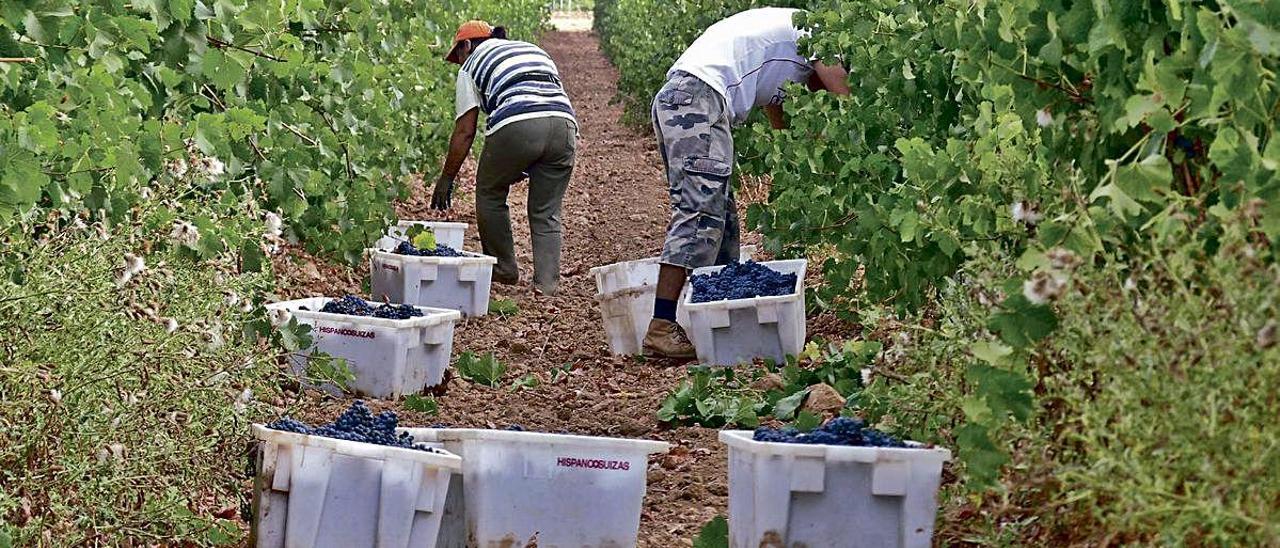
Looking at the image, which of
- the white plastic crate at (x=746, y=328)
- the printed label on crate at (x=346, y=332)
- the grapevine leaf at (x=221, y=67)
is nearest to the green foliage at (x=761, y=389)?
the white plastic crate at (x=746, y=328)

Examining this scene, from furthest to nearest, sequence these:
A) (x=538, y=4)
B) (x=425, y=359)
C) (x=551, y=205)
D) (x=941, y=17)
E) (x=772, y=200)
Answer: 1. (x=538, y=4)
2. (x=551, y=205)
3. (x=772, y=200)
4. (x=425, y=359)
5. (x=941, y=17)

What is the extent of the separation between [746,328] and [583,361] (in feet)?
3.48

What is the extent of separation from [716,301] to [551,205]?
2.83m

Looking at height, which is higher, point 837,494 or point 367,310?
point 837,494

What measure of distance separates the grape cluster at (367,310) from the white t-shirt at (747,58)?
5.05ft

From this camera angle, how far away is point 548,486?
13.0ft

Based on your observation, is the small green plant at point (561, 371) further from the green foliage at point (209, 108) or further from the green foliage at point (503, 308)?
the green foliage at point (503, 308)

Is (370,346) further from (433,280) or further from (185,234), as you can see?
(433,280)

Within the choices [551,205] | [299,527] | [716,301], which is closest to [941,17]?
[716,301]

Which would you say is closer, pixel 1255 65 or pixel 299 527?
pixel 1255 65

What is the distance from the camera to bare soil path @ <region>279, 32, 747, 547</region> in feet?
16.2

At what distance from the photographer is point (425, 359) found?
6023 millimetres

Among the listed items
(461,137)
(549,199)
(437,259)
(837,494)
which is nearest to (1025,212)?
(837,494)

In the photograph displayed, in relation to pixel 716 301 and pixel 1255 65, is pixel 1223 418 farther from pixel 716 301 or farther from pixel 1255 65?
pixel 716 301
